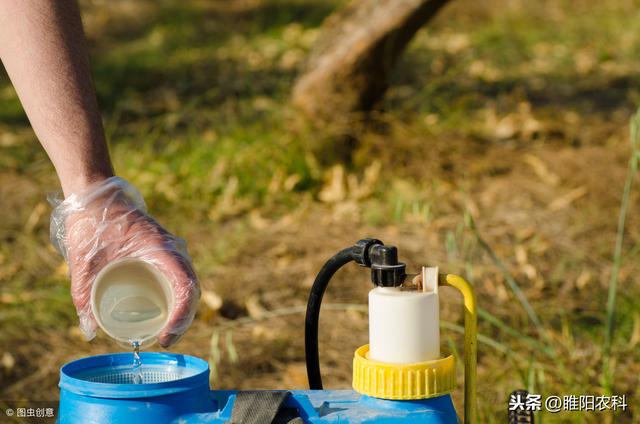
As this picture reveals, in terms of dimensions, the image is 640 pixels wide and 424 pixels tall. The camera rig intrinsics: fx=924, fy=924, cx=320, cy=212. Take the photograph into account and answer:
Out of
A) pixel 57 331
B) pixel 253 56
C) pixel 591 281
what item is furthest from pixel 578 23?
pixel 57 331

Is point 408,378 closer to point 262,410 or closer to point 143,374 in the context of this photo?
point 262,410

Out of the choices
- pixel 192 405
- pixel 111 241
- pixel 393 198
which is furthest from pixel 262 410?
pixel 393 198

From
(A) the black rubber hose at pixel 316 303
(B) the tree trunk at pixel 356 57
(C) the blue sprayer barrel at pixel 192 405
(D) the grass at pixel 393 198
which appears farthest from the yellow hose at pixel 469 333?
(B) the tree trunk at pixel 356 57

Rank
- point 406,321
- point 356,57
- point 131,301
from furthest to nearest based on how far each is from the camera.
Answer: point 356,57, point 131,301, point 406,321

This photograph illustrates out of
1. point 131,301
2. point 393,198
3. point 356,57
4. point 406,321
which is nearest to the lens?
point 406,321

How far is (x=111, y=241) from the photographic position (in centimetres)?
153

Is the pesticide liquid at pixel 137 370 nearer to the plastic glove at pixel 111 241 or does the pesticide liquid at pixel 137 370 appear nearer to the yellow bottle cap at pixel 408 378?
the plastic glove at pixel 111 241

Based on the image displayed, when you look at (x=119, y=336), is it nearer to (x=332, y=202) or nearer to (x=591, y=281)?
(x=591, y=281)

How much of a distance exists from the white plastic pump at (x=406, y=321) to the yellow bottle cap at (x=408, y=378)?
0.02 metres

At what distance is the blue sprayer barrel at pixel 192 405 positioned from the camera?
4.44 ft

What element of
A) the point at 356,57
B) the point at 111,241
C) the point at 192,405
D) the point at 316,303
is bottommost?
the point at 192,405

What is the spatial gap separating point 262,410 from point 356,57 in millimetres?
2769

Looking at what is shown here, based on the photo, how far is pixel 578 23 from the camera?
6.93 meters

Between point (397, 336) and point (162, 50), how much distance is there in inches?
218
